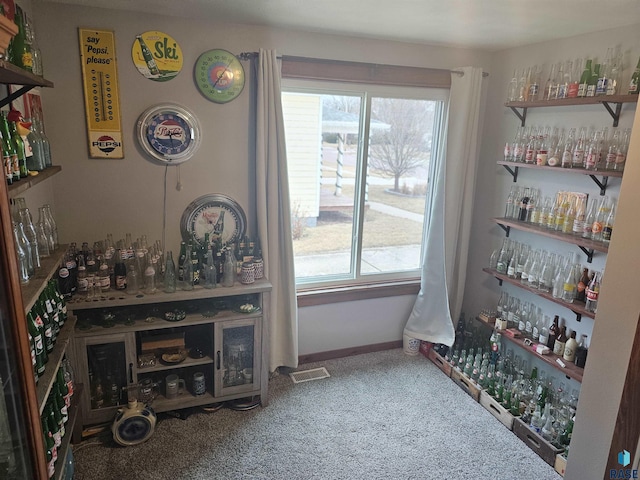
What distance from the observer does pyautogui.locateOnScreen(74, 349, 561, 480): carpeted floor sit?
228 cm

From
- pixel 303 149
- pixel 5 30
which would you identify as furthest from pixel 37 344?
pixel 303 149

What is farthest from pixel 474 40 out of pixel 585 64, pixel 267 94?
pixel 267 94

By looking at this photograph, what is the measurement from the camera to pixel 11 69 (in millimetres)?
1258

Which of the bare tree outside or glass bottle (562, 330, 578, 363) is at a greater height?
the bare tree outside

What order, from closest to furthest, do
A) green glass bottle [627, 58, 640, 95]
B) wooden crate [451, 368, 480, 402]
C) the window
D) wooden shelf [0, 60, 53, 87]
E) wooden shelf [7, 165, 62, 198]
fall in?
wooden shelf [0, 60, 53, 87] < wooden shelf [7, 165, 62, 198] < green glass bottle [627, 58, 640, 95] < wooden crate [451, 368, 480, 402] < the window

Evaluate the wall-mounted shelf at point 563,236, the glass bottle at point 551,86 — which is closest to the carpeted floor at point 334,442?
the wall-mounted shelf at point 563,236

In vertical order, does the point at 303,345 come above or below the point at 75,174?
below

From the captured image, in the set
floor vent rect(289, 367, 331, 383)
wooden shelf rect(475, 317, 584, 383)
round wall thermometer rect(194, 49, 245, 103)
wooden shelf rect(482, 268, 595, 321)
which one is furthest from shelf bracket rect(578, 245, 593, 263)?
round wall thermometer rect(194, 49, 245, 103)

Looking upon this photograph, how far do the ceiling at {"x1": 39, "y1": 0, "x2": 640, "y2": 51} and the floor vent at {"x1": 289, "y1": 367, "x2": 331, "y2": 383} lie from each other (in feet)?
7.60

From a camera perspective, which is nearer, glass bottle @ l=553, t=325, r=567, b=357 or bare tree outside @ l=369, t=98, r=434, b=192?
glass bottle @ l=553, t=325, r=567, b=357

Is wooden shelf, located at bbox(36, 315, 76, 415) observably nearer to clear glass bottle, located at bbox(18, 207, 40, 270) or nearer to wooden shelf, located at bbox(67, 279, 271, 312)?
wooden shelf, located at bbox(67, 279, 271, 312)

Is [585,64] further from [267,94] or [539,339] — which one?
[267,94]

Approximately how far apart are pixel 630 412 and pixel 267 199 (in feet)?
6.97

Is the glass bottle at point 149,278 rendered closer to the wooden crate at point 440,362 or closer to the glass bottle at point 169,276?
the glass bottle at point 169,276
